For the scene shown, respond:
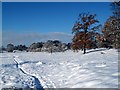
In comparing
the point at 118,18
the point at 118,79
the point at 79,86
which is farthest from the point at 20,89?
the point at 118,18

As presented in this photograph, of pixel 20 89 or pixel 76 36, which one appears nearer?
pixel 20 89

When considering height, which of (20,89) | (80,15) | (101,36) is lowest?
(20,89)

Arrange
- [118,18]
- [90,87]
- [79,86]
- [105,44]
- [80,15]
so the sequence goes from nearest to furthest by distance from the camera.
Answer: [90,87]
[79,86]
[118,18]
[80,15]
[105,44]

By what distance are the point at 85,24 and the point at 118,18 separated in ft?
26.6

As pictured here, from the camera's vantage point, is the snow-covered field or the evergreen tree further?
the evergreen tree

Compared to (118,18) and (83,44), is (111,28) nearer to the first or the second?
(118,18)

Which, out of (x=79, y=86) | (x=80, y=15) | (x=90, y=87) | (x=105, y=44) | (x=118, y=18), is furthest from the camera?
(x=105, y=44)

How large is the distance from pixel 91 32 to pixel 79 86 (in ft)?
122

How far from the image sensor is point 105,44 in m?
59.5

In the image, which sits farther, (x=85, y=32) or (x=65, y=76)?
(x=85, y=32)

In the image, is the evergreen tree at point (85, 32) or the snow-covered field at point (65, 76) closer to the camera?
the snow-covered field at point (65, 76)

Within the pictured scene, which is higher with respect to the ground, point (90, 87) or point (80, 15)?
point (80, 15)

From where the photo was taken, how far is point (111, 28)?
43.3 meters

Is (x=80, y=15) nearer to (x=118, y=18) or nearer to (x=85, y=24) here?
(x=85, y=24)
